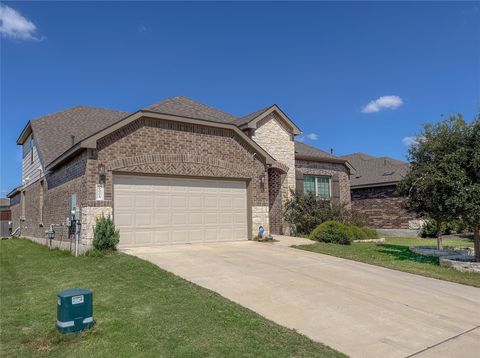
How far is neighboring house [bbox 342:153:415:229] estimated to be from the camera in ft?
79.6

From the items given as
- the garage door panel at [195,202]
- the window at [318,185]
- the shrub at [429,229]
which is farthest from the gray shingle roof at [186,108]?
the shrub at [429,229]

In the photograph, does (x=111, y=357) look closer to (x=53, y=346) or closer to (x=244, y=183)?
(x=53, y=346)

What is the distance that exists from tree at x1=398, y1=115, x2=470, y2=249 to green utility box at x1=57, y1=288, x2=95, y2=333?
919cm

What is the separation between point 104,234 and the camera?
1194 centimetres

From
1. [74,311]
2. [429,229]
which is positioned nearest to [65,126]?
[74,311]

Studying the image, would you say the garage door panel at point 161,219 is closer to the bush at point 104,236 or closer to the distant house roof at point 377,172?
the bush at point 104,236

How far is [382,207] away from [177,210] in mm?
15822

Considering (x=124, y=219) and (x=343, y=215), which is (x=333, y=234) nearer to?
(x=343, y=215)

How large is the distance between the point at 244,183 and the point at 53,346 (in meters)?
11.5

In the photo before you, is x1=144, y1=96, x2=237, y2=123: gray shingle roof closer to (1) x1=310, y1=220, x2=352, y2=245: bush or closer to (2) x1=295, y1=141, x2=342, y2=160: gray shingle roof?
(2) x1=295, y1=141, x2=342, y2=160: gray shingle roof

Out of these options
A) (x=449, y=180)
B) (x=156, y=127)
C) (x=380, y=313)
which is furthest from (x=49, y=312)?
(x=449, y=180)

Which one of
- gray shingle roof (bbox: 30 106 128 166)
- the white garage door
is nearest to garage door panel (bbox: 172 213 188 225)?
the white garage door

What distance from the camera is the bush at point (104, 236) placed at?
1183 centimetres

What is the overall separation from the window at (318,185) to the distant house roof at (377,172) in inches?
127
